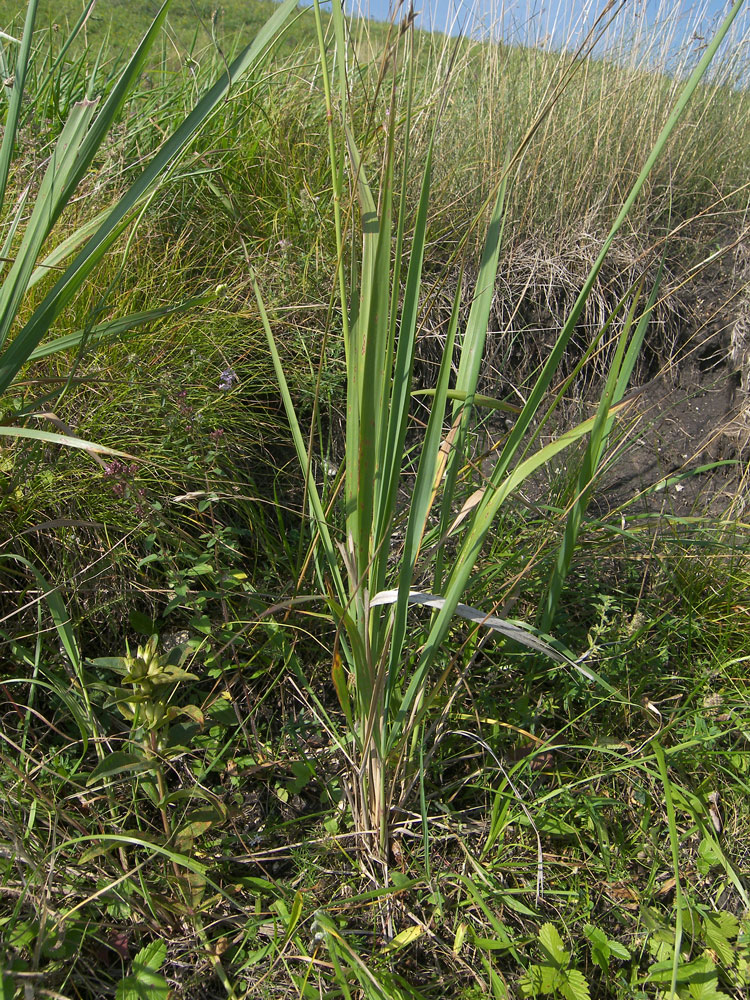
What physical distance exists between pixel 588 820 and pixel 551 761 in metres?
0.13

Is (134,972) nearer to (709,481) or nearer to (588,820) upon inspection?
(588,820)

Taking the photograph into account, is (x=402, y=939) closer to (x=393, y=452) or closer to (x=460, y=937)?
(x=460, y=937)

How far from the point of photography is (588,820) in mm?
1315

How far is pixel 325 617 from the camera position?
3.80 ft

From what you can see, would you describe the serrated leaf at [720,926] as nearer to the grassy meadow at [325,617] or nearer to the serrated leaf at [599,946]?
the grassy meadow at [325,617]

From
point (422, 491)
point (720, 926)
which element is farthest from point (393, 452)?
point (720, 926)

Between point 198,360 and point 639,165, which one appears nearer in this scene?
point 198,360

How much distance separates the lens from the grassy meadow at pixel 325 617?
993 mm

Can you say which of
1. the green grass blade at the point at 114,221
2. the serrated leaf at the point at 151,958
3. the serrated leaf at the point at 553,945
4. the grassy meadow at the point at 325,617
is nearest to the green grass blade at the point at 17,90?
the grassy meadow at the point at 325,617

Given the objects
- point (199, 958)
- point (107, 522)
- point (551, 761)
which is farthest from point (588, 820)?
point (107, 522)

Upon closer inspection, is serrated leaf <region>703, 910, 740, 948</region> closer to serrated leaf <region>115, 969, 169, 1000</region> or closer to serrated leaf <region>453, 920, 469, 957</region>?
serrated leaf <region>453, 920, 469, 957</region>

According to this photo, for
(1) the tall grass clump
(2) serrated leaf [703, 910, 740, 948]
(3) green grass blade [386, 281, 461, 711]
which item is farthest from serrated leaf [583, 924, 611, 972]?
(3) green grass blade [386, 281, 461, 711]

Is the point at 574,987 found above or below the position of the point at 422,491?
below

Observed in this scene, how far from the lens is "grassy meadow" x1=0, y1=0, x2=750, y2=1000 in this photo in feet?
3.26
